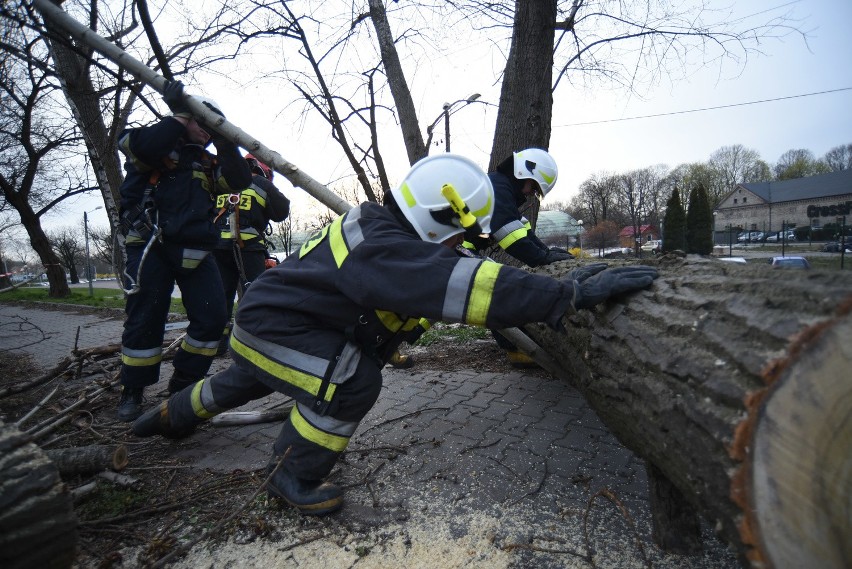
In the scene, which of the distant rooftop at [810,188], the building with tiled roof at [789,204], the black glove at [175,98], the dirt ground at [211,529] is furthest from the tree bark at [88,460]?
the distant rooftop at [810,188]

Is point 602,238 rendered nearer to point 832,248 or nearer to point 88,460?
point 832,248

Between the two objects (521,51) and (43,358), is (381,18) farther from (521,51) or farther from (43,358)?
(43,358)

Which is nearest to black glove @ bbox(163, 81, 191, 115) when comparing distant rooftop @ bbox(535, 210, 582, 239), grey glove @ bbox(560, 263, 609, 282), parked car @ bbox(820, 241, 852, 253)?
grey glove @ bbox(560, 263, 609, 282)

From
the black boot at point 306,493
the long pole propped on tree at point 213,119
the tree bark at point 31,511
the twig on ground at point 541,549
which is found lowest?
the twig on ground at point 541,549

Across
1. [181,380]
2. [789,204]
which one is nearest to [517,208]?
[181,380]

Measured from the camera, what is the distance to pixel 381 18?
598 centimetres

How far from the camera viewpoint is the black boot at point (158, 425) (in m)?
2.55

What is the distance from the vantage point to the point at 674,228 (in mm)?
21516

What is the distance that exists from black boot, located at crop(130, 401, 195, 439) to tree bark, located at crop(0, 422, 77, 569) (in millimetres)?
1217

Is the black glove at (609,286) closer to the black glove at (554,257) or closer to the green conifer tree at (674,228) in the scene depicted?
the black glove at (554,257)

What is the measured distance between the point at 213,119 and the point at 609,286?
280cm

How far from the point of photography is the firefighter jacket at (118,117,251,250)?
2.93 meters

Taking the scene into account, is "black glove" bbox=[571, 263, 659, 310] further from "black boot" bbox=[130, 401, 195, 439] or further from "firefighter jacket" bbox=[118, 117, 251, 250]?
"firefighter jacket" bbox=[118, 117, 251, 250]

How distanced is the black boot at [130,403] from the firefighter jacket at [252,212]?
163cm
